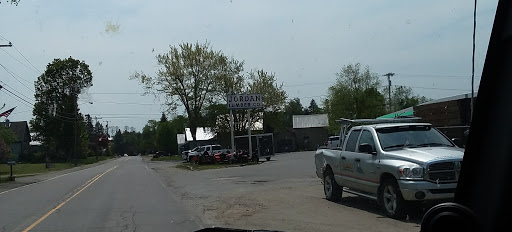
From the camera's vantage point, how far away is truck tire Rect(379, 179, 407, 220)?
10102 millimetres

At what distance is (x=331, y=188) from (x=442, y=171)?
4.22 metres

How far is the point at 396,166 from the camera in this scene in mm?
10211

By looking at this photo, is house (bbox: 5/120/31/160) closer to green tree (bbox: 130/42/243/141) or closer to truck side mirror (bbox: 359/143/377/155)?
green tree (bbox: 130/42/243/141)

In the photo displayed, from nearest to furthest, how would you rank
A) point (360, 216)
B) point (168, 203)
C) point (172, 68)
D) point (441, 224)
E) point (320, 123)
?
1. point (441, 224)
2. point (360, 216)
3. point (168, 203)
4. point (172, 68)
5. point (320, 123)

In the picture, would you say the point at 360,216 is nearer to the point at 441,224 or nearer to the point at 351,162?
the point at 351,162

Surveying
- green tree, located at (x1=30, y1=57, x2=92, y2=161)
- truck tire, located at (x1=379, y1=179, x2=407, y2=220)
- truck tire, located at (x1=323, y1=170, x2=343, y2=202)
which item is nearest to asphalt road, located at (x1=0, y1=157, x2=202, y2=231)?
truck tire, located at (x1=323, y1=170, x2=343, y2=202)

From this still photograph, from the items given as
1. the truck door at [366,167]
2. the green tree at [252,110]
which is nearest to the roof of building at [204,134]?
the green tree at [252,110]

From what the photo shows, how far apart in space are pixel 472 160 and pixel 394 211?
6.21 metres

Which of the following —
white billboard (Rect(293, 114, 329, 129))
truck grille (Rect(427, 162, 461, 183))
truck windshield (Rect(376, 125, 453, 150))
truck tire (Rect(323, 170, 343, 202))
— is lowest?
truck tire (Rect(323, 170, 343, 202))

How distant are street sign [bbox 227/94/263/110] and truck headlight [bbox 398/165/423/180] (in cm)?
3913

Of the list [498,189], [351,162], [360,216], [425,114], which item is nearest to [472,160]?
[498,189]

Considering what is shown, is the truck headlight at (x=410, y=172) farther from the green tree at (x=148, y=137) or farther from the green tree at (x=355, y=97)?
the green tree at (x=148, y=137)

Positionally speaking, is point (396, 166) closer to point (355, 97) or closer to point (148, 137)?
point (355, 97)

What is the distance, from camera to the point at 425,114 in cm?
2238
